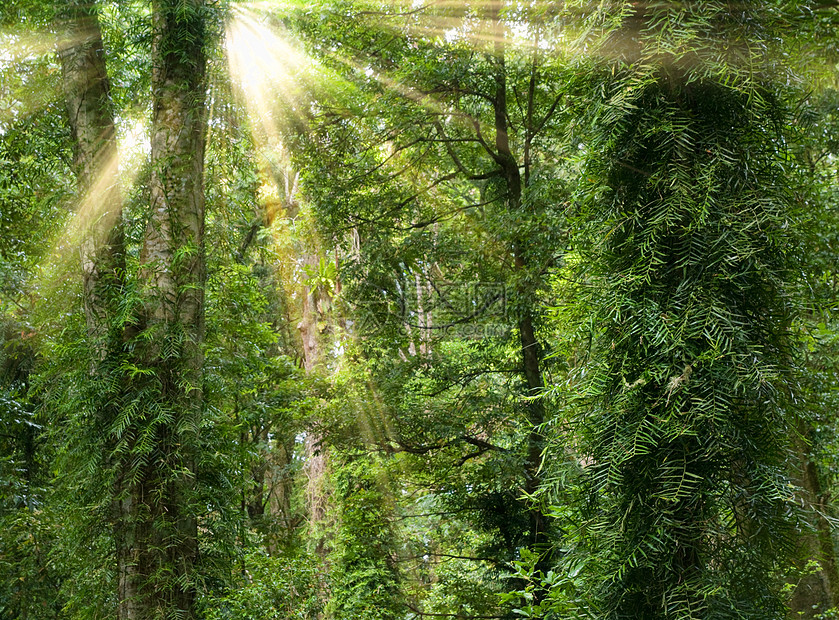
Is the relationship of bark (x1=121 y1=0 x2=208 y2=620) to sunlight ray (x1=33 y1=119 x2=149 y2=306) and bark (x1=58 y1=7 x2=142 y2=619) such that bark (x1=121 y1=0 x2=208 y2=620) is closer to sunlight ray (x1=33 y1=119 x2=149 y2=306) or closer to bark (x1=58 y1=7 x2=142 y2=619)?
bark (x1=58 y1=7 x2=142 y2=619)

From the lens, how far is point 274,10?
6.88 m

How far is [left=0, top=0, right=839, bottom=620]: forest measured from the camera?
1.92 metres

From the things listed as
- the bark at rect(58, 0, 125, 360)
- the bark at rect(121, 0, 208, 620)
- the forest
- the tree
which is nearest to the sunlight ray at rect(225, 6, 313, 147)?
the forest

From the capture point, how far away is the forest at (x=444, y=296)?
1920 mm

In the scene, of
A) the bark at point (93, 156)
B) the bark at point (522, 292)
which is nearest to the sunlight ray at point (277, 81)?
the bark at point (522, 292)

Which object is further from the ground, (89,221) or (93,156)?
(93,156)

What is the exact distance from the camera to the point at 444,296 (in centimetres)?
944

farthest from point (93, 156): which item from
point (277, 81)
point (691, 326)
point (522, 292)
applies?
point (522, 292)

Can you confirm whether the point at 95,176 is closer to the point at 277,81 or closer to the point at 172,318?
the point at 172,318

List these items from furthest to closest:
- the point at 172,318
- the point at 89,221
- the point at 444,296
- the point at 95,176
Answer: the point at 444,296 < the point at 95,176 < the point at 89,221 < the point at 172,318

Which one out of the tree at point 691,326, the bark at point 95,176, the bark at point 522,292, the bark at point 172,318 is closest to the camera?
the tree at point 691,326

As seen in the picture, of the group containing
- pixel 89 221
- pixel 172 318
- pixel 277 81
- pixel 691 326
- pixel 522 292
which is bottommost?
pixel 522 292

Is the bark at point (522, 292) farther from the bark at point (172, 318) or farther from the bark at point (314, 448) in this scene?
the bark at point (314, 448)

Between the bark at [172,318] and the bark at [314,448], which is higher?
the bark at [172,318]
